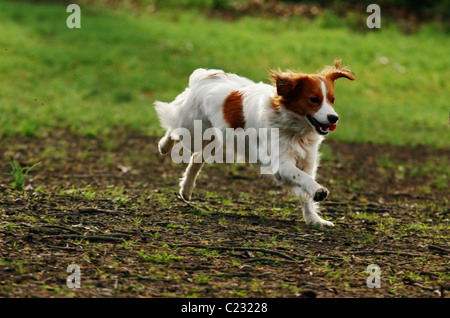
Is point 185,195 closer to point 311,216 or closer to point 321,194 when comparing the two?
point 311,216

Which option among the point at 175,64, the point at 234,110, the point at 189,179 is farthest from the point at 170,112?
the point at 175,64

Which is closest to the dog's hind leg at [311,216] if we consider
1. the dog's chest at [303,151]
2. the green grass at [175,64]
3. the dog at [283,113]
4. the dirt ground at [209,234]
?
the dog at [283,113]

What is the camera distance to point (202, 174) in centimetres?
863

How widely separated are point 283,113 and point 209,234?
1296mm

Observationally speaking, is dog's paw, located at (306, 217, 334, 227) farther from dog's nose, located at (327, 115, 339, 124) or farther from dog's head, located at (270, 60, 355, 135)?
dog's nose, located at (327, 115, 339, 124)

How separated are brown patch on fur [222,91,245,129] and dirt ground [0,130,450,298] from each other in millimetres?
724

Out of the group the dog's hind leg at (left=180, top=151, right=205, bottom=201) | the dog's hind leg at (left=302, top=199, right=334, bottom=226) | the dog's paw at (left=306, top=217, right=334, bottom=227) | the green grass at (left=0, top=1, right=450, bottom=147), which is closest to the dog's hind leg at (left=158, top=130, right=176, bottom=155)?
the dog's hind leg at (left=180, top=151, right=205, bottom=201)

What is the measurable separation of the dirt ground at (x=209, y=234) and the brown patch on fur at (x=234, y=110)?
0.72 m

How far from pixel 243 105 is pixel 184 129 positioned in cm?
87

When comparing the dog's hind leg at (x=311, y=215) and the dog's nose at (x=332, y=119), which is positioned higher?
the dog's nose at (x=332, y=119)

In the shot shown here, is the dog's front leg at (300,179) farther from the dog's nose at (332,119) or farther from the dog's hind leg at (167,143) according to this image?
the dog's hind leg at (167,143)

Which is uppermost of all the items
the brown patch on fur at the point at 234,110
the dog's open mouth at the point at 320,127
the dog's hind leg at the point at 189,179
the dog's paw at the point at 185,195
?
the brown patch on fur at the point at 234,110

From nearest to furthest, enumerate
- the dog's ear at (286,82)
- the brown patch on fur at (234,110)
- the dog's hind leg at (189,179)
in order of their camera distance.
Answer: the dog's ear at (286,82) < the brown patch on fur at (234,110) < the dog's hind leg at (189,179)

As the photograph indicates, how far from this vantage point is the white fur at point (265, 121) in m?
5.83
